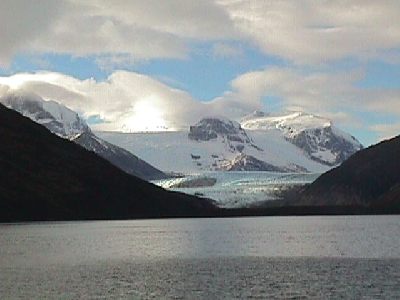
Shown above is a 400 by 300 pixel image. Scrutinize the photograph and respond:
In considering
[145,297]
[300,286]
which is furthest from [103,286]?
[300,286]

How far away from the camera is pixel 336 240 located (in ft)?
333

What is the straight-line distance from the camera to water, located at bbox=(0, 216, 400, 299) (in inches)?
2103

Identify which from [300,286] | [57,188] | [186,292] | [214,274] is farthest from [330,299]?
[57,188]

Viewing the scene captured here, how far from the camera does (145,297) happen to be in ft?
169

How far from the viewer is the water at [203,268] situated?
53406mm

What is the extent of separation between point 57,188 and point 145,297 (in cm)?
15154

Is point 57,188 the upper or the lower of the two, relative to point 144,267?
upper

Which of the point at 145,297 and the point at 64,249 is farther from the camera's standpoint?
the point at 64,249

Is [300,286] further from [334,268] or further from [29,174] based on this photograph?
[29,174]

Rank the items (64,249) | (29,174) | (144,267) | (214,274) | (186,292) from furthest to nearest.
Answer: (29,174), (64,249), (144,267), (214,274), (186,292)

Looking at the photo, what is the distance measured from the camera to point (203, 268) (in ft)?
224

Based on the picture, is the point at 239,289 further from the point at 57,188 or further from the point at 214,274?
the point at 57,188

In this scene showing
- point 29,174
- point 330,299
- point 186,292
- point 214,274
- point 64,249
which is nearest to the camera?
point 330,299

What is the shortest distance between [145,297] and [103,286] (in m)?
6.30
